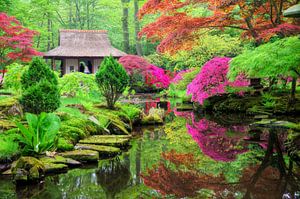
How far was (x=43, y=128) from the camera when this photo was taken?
6254mm

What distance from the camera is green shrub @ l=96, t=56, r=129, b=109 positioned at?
11289mm

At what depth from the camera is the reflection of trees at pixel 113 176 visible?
5070 mm

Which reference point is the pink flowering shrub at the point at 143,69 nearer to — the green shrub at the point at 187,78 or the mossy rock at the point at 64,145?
Answer: the green shrub at the point at 187,78

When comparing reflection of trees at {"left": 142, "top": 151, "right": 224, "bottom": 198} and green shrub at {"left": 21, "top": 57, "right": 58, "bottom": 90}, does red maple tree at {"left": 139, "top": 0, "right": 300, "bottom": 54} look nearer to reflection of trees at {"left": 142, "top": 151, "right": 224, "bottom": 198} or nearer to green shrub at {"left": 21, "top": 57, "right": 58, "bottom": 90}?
green shrub at {"left": 21, "top": 57, "right": 58, "bottom": 90}

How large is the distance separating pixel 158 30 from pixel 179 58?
12.3 meters

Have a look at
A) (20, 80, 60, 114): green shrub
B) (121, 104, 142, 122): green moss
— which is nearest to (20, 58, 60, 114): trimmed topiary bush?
(20, 80, 60, 114): green shrub

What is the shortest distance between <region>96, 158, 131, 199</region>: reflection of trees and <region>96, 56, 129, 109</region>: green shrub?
4.80 meters

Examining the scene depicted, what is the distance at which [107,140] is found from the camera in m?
7.94

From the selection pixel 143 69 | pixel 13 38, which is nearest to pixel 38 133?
pixel 13 38

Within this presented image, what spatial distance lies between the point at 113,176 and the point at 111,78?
591 cm

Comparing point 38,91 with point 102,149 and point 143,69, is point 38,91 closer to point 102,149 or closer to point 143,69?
point 102,149

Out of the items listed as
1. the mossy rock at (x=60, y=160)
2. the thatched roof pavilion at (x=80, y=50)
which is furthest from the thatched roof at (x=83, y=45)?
the mossy rock at (x=60, y=160)

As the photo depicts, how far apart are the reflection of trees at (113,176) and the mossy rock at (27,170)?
0.92 meters

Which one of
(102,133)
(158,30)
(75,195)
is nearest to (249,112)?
(158,30)
